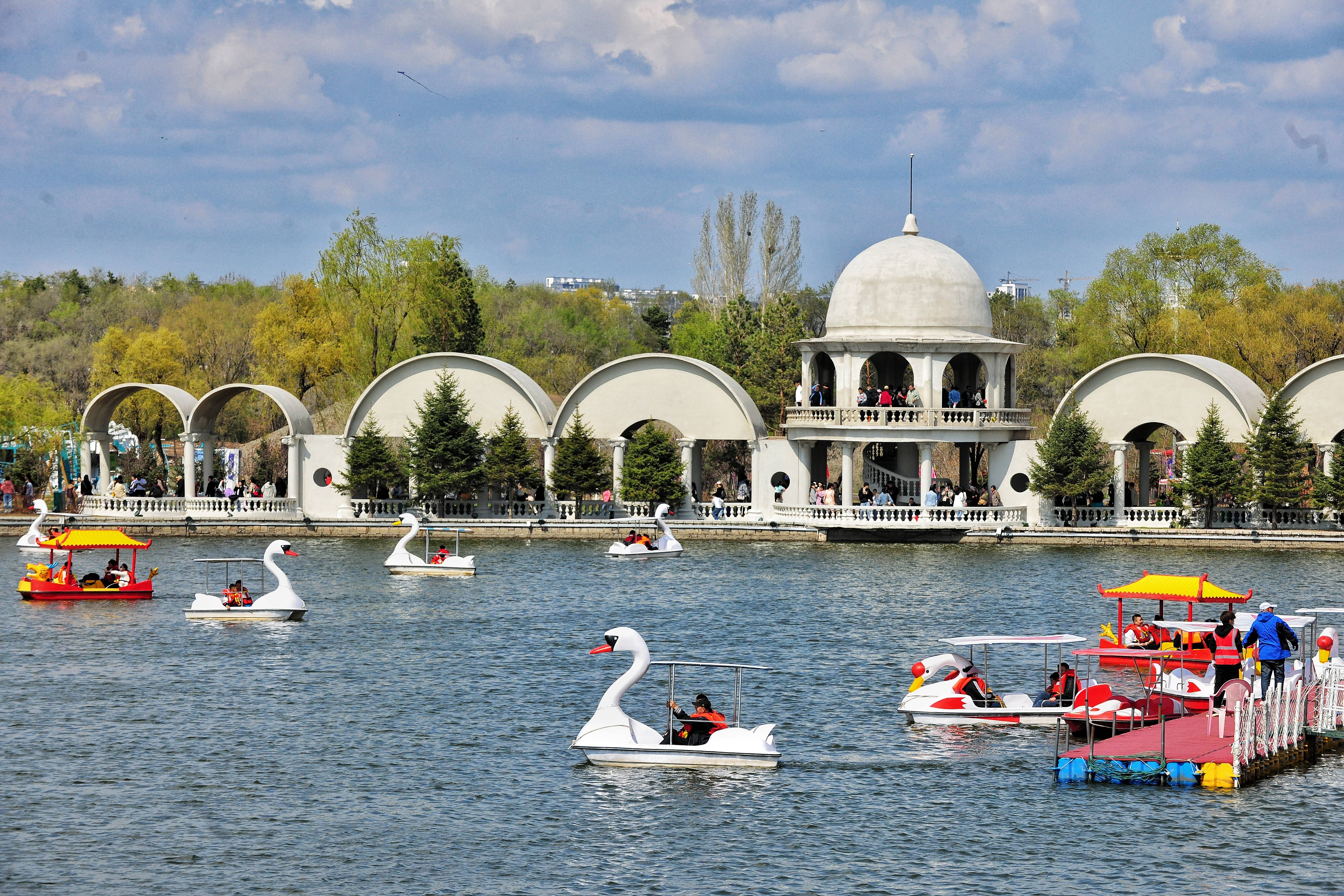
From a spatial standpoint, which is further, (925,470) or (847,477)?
(925,470)

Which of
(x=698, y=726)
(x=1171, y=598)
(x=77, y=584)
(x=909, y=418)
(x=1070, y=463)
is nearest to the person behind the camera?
(x=698, y=726)

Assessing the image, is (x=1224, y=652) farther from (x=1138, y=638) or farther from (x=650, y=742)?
(x=650, y=742)

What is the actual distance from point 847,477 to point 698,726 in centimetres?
3323

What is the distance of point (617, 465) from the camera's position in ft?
201

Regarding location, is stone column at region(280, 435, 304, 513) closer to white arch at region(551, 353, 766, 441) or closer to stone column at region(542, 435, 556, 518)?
stone column at region(542, 435, 556, 518)

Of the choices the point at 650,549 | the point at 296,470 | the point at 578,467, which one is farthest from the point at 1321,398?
the point at 296,470

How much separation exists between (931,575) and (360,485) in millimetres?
22971

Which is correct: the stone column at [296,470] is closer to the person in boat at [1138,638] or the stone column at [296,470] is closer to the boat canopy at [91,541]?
the boat canopy at [91,541]

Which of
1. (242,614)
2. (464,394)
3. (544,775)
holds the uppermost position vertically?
(464,394)

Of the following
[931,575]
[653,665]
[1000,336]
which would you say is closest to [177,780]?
[653,665]

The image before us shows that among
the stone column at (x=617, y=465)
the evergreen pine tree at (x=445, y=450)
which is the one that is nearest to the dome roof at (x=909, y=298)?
the stone column at (x=617, y=465)

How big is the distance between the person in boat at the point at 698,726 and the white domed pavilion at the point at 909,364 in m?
32.6

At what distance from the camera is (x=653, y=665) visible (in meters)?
34.4

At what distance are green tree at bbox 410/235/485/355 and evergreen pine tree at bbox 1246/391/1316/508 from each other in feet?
124
